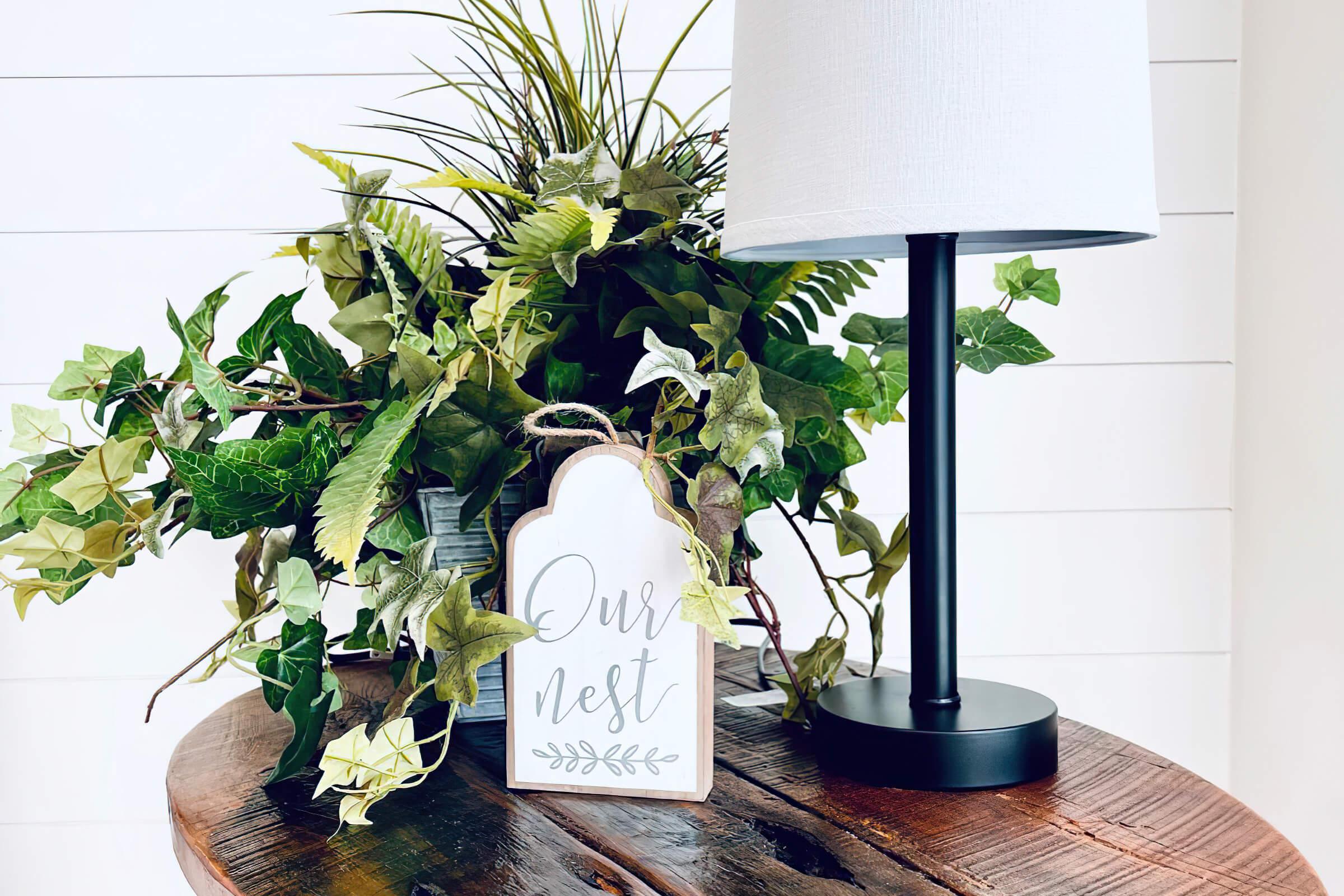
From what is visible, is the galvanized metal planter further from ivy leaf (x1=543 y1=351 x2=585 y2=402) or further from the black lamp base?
the black lamp base

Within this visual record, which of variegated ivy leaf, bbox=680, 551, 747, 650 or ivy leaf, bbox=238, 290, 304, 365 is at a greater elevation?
ivy leaf, bbox=238, 290, 304, 365

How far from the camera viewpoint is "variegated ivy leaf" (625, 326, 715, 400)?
0.59 m

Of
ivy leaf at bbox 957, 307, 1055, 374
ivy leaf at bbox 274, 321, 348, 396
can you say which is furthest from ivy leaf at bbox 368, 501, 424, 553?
ivy leaf at bbox 957, 307, 1055, 374

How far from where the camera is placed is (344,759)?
1.85ft

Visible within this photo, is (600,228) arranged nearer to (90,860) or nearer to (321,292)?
(321,292)

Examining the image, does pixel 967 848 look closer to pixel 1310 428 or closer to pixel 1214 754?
pixel 1310 428

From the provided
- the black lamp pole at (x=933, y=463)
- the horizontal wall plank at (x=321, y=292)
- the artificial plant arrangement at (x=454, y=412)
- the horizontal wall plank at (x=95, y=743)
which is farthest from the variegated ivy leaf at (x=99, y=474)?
the horizontal wall plank at (x=95, y=743)

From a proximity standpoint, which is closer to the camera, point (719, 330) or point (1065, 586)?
point (719, 330)

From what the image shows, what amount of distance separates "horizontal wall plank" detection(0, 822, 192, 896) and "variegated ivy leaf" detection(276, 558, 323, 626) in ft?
3.11

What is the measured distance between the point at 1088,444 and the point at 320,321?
103cm

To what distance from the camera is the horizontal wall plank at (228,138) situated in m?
1.27

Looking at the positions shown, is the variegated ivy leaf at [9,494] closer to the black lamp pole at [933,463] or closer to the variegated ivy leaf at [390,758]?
the variegated ivy leaf at [390,758]

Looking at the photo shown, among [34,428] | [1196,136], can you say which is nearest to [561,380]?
[34,428]

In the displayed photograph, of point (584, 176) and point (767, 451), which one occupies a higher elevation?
point (584, 176)
